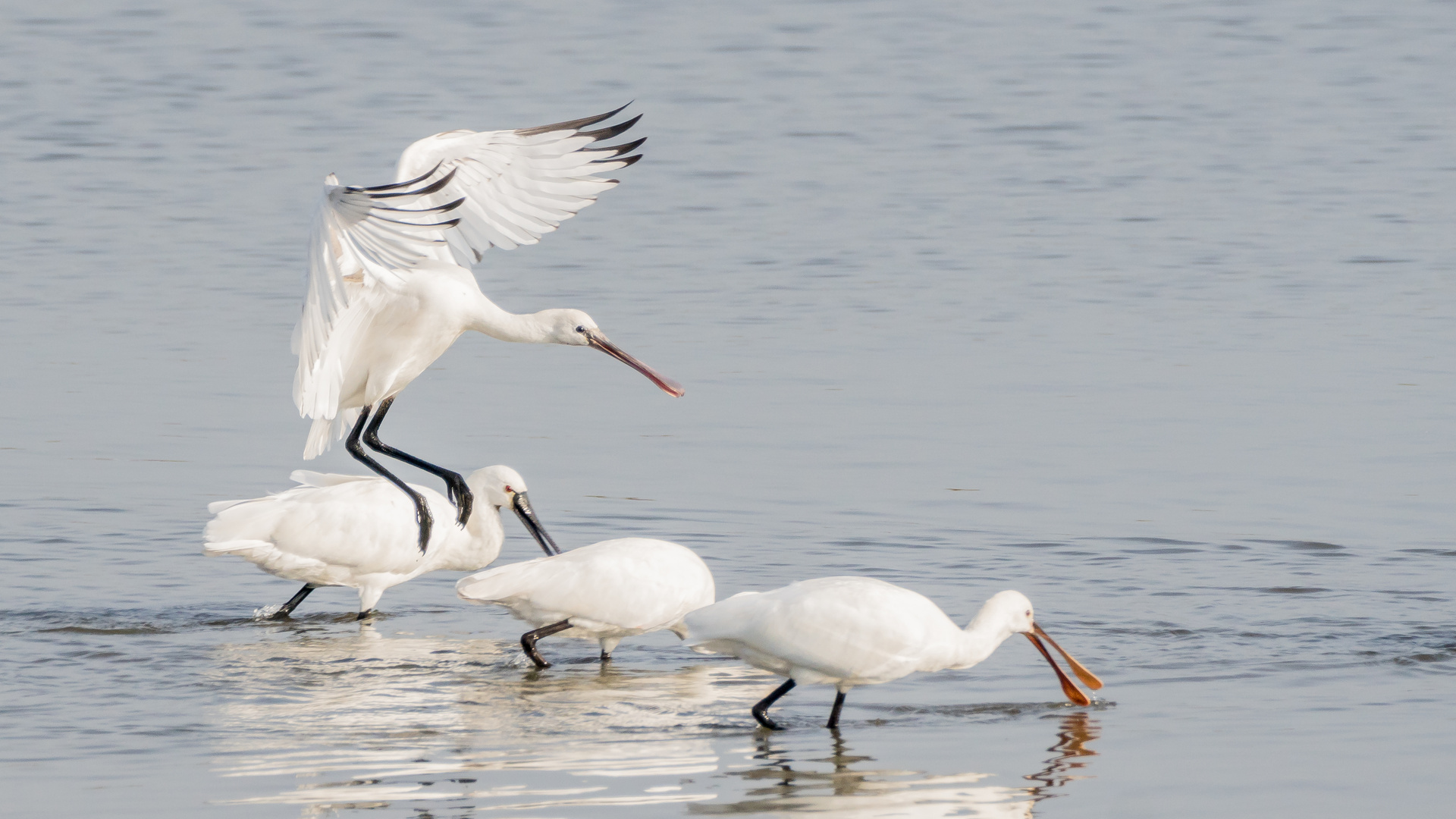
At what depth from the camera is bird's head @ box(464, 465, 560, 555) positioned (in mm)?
10719

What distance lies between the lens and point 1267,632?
9641 millimetres

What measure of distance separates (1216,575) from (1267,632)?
1045mm

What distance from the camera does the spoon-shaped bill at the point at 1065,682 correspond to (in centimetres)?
844

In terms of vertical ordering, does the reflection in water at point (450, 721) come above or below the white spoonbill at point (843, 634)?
below

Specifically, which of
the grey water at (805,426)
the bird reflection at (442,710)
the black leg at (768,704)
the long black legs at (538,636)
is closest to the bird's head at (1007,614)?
the grey water at (805,426)

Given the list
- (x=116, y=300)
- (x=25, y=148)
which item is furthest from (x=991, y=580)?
(x=25, y=148)

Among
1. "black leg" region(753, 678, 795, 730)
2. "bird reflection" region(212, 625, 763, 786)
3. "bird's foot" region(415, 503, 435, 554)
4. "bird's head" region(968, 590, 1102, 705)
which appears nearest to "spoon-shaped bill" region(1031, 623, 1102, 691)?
"bird's head" region(968, 590, 1102, 705)

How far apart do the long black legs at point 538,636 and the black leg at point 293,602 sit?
160cm

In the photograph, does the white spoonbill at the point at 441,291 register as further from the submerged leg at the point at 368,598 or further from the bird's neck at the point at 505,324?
the submerged leg at the point at 368,598

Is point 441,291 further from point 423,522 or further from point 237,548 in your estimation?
point 237,548

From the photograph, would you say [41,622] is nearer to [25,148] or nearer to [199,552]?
[199,552]

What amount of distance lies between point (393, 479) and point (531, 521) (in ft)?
2.36

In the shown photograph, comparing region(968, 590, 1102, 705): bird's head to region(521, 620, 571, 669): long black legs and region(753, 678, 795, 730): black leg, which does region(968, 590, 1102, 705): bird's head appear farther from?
region(521, 620, 571, 669): long black legs

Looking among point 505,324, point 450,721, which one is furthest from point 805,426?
point 450,721
